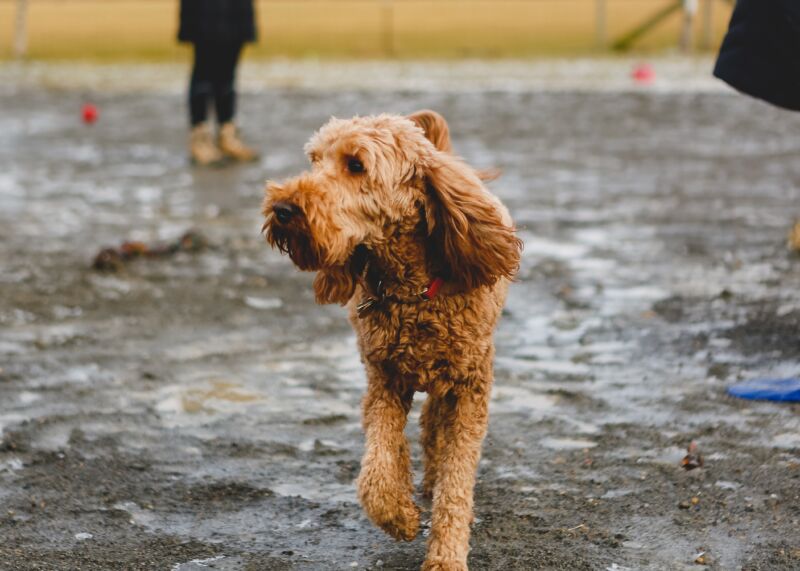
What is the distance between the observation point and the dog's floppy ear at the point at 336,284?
13.0ft

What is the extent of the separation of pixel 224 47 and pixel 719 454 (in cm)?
777

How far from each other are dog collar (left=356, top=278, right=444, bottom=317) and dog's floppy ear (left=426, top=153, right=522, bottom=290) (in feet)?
0.14

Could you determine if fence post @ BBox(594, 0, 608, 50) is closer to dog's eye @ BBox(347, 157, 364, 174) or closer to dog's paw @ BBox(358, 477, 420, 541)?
dog's eye @ BBox(347, 157, 364, 174)

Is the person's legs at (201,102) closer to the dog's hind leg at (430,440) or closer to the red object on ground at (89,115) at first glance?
the red object on ground at (89,115)

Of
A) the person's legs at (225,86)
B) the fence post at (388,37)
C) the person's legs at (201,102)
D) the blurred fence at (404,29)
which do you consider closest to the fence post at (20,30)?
the blurred fence at (404,29)

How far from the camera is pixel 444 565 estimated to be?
3.78 m

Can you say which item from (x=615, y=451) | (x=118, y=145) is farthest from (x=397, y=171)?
(x=118, y=145)

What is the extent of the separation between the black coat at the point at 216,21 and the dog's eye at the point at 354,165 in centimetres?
772

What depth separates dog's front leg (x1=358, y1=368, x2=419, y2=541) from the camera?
3.89 meters

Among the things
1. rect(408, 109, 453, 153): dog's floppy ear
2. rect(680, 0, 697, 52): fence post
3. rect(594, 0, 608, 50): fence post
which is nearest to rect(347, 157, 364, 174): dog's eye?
rect(408, 109, 453, 153): dog's floppy ear

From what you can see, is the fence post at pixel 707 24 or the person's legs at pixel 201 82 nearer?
the person's legs at pixel 201 82

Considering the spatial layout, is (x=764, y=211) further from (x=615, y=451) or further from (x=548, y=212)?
(x=615, y=451)

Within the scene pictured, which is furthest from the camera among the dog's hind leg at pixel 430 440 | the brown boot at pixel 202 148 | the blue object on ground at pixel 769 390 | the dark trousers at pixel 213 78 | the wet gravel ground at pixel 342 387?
the brown boot at pixel 202 148

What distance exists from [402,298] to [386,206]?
0.32 metres
